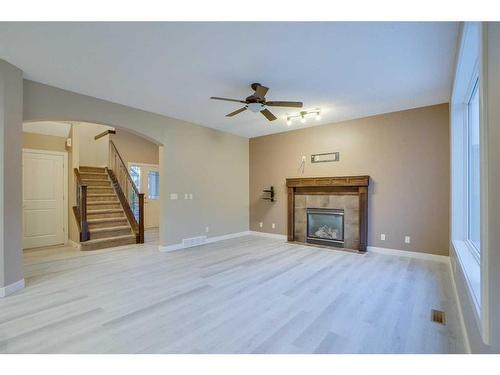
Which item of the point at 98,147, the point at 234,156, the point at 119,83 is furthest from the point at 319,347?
the point at 98,147

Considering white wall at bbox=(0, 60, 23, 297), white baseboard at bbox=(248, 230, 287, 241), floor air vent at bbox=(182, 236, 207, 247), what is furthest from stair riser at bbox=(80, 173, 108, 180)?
white baseboard at bbox=(248, 230, 287, 241)

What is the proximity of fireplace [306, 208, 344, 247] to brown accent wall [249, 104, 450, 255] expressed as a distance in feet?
1.94

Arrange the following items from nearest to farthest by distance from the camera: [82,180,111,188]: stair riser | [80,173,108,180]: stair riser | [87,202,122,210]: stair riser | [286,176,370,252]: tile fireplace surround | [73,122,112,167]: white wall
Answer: [286,176,370,252]: tile fireplace surround, [87,202,122,210]: stair riser, [82,180,111,188]: stair riser, [80,173,108,180]: stair riser, [73,122,112,167]: white wall

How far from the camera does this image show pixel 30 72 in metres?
3.20

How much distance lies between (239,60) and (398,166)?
3664mm

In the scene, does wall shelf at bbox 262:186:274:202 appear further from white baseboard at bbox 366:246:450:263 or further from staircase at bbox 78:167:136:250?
staircase at bbox 78:167:136:250

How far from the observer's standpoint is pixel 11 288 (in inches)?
116

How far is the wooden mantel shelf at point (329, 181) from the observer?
4.98 metres

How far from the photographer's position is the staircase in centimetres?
537

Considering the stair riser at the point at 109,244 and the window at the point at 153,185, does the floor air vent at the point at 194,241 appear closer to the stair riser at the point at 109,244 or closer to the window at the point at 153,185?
the stair riser at the point at 109,244

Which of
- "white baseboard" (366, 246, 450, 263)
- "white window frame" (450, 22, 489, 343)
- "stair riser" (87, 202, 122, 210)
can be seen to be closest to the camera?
"white window frame" (450, 22, 489, 343)

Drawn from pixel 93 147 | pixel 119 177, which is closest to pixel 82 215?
pixel 119 177

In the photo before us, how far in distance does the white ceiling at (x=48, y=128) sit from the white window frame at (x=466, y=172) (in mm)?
6933
